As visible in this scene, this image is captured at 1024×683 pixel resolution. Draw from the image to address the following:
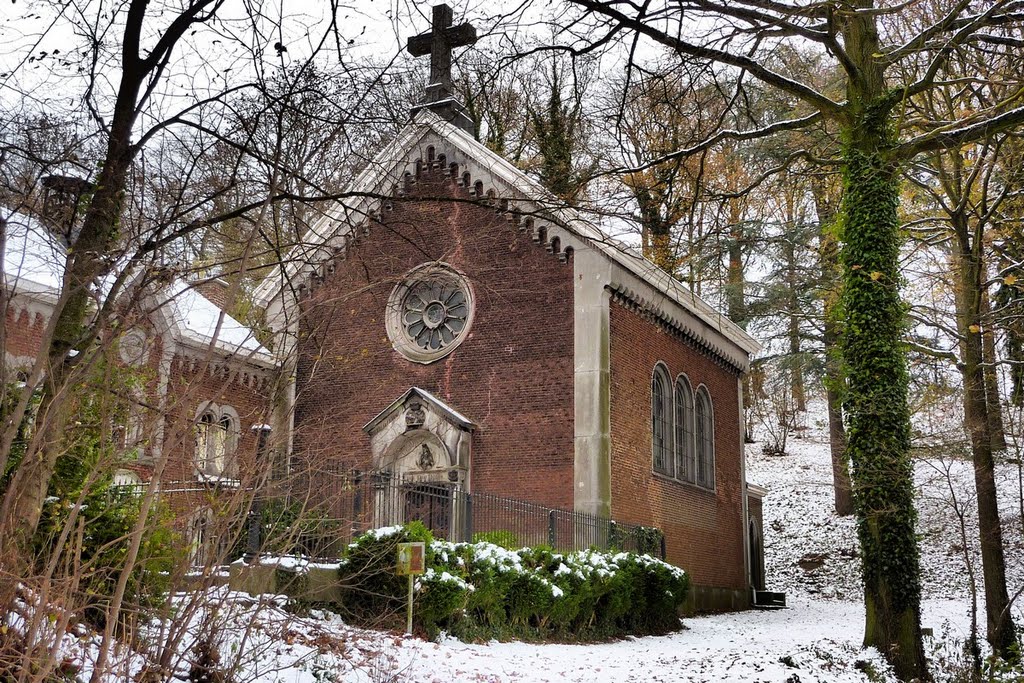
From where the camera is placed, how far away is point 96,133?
6.81 m

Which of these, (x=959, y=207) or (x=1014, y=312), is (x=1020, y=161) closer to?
(x=959, y=207)

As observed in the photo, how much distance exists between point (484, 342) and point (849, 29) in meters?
8.61

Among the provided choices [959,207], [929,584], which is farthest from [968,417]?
[929,584]

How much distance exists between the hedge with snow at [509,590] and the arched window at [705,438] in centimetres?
618

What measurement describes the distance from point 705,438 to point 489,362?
702 centimetres

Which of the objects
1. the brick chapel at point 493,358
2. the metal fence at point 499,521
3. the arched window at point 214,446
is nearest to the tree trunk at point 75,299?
the arched window at point 214,446

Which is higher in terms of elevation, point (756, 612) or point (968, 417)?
point (968, 417)

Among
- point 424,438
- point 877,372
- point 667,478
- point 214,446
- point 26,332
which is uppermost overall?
point 26,332

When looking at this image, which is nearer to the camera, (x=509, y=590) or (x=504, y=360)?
(x=509, y=590)

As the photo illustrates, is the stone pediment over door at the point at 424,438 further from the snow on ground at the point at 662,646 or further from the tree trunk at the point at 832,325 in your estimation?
the tree trunk at the point at 832,325

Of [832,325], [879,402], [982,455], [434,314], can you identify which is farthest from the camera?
[832,325]

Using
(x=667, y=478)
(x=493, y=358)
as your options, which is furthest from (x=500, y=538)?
(x=667, y=478)

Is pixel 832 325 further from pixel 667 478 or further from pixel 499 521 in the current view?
pixel 499 521

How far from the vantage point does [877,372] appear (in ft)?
44.1
